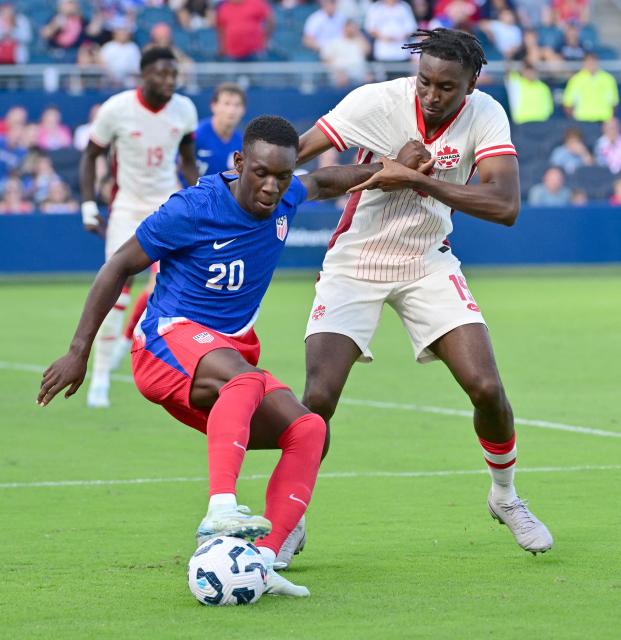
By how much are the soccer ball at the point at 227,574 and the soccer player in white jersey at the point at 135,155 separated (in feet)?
19.9

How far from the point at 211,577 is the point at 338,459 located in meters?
3.71

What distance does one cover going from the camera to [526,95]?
24281 millimetres

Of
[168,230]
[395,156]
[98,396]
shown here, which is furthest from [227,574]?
[98,396]

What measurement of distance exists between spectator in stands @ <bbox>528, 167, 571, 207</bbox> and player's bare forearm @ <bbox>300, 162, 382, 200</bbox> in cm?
1734

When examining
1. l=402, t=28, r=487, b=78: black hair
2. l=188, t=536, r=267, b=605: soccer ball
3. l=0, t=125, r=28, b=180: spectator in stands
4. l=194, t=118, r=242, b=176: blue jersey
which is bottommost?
l=0, t=125, r=28, b=180: spectator in stands

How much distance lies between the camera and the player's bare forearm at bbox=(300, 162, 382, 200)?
658 cm

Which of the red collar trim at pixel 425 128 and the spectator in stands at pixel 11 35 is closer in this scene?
the red collar trim at pixel 425 128

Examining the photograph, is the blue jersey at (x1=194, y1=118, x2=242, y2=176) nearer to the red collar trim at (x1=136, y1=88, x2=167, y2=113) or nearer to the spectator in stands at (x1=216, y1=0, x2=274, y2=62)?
the red collar trim at (x1=136, y1=88, x2=167, y2=113)

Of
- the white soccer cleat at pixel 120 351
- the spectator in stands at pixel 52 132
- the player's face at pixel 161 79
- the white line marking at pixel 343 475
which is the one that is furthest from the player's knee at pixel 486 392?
the spectator in stands at pixel 52 132

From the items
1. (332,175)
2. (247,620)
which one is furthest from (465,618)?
(332,175)

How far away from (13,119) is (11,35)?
1649mm

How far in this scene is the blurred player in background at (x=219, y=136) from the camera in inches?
512

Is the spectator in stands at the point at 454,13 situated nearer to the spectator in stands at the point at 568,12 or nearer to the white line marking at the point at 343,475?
the spectator in stands at the point at 568,12

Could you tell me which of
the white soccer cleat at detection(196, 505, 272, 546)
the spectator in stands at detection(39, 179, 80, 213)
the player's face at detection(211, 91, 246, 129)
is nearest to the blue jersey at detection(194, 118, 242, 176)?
the player's face at detection(211, 91, 246, 129)
